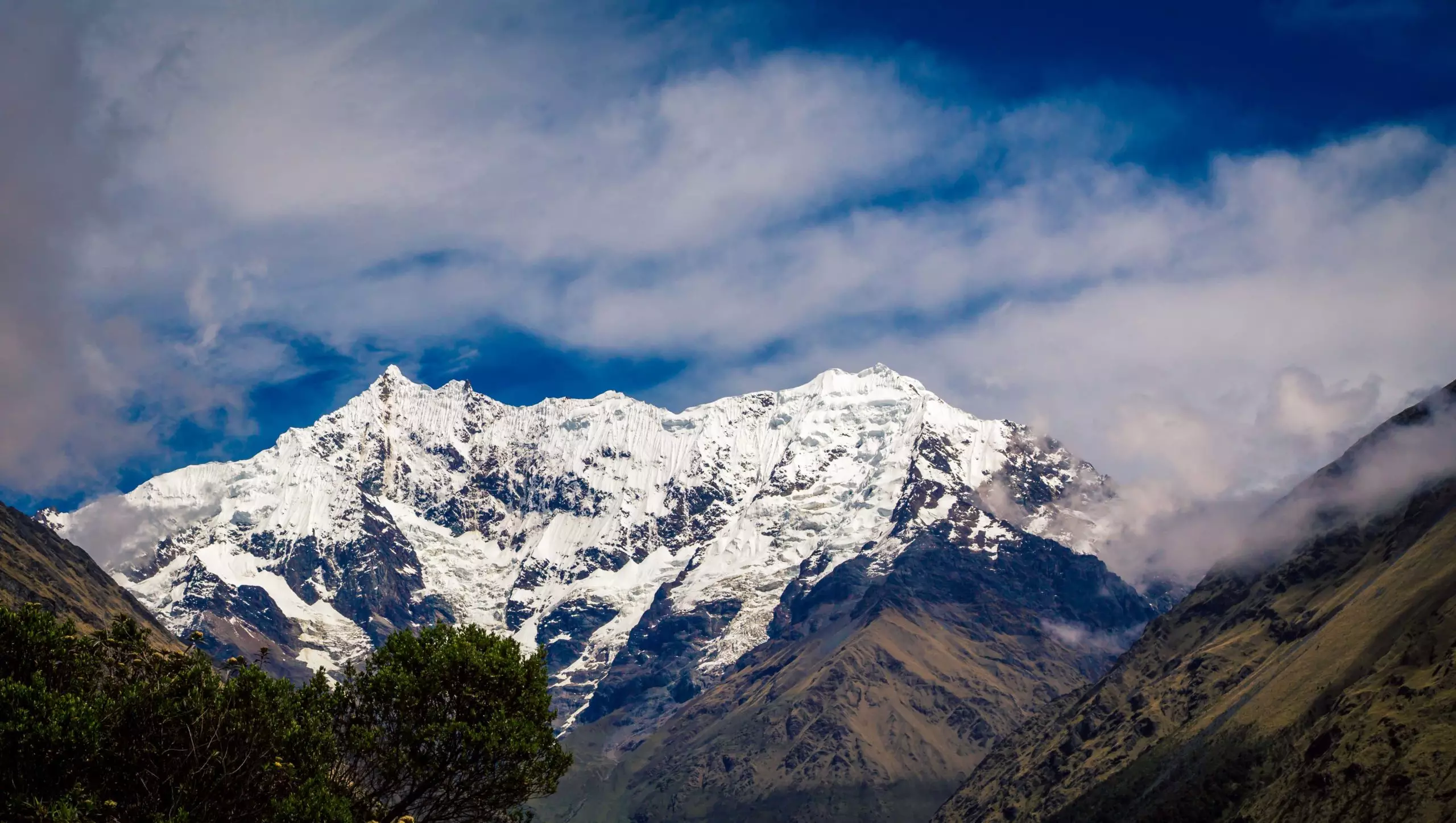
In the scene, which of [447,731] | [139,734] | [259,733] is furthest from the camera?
[447,731]

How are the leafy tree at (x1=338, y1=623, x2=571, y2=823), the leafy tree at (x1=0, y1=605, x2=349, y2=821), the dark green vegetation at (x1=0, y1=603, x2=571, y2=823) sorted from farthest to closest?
1. the leafy tree at (x1=338, y1=623, x2=571, y2=823)
2. the dark green vegetation at (x1=0, y1=603, x2=571, y2=823)
3. the leafy tree at (x1=0, y1=605, x2=349, y2=821)

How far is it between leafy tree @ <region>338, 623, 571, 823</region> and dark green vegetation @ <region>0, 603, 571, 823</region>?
0.11m

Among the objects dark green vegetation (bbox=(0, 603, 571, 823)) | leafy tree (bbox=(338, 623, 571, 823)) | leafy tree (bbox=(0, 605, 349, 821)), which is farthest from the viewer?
leafy tree (bbox=(338, 623, 571, 823))

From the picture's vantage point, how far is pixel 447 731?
244 feet

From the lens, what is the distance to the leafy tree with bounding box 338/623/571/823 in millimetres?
74312

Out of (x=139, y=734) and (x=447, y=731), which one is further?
(x=447, y=731)

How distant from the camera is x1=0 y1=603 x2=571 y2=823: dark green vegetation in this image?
59.4 metres

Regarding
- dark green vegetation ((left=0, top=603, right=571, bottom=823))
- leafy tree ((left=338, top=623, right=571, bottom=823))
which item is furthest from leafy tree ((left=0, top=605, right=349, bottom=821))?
leafy tree ((left=338, top=623, right=571, bottom=823))

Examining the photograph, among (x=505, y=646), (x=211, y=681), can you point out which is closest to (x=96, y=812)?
(x=211, y=681)

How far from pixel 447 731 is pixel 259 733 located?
11565mm

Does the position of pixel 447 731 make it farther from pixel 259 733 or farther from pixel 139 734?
pixel 139 734

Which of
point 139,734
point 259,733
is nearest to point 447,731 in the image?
point 259,733

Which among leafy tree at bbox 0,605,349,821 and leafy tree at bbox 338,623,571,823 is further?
leafy tree at bbox 338,623,571,823

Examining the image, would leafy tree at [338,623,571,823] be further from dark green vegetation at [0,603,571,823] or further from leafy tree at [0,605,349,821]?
leafy tree at [0,605,349,821]
